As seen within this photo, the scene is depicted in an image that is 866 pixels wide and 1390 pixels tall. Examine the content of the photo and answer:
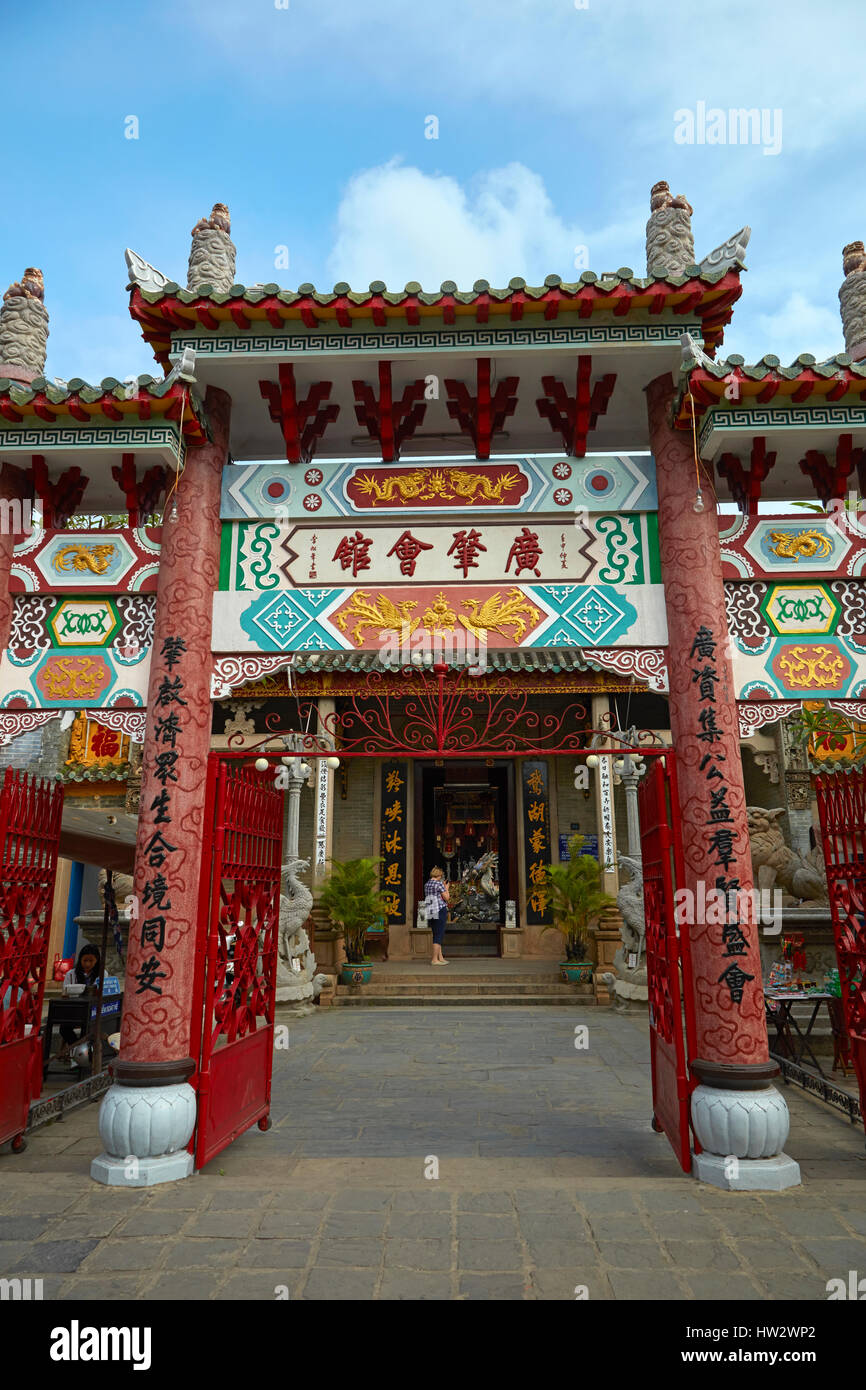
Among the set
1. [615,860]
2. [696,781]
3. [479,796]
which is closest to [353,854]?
[479,796]

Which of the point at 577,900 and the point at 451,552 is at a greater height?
the point at 451,552

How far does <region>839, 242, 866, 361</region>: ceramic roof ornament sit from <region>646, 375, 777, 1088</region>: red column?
1.38 m

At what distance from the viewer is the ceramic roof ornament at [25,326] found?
19.6ft

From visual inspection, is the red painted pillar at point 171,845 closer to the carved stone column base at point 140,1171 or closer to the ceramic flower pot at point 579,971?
the carved stone column base at point 140,1171

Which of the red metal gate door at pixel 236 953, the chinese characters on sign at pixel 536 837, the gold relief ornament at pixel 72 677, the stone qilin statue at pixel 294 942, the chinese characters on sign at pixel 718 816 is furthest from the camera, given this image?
the chinese characters on sign at pixel 536 837

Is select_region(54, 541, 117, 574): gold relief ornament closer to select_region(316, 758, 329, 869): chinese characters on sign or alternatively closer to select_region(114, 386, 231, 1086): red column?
select_region(114, 386, 231, 1086): red column

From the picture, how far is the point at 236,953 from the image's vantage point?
560cm

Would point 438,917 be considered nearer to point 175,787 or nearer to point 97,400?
point 175,787

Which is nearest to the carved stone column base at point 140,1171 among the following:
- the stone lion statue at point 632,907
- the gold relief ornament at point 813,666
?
the gold relief ornament at point 813,666

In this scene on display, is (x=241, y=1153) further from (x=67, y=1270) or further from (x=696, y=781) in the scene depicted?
(x=696, y=781)

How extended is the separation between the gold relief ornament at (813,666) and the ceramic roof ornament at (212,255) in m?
4.59

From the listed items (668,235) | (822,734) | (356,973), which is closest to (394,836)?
(356,973)

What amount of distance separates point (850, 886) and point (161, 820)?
4492mm

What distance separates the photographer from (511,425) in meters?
6.28
